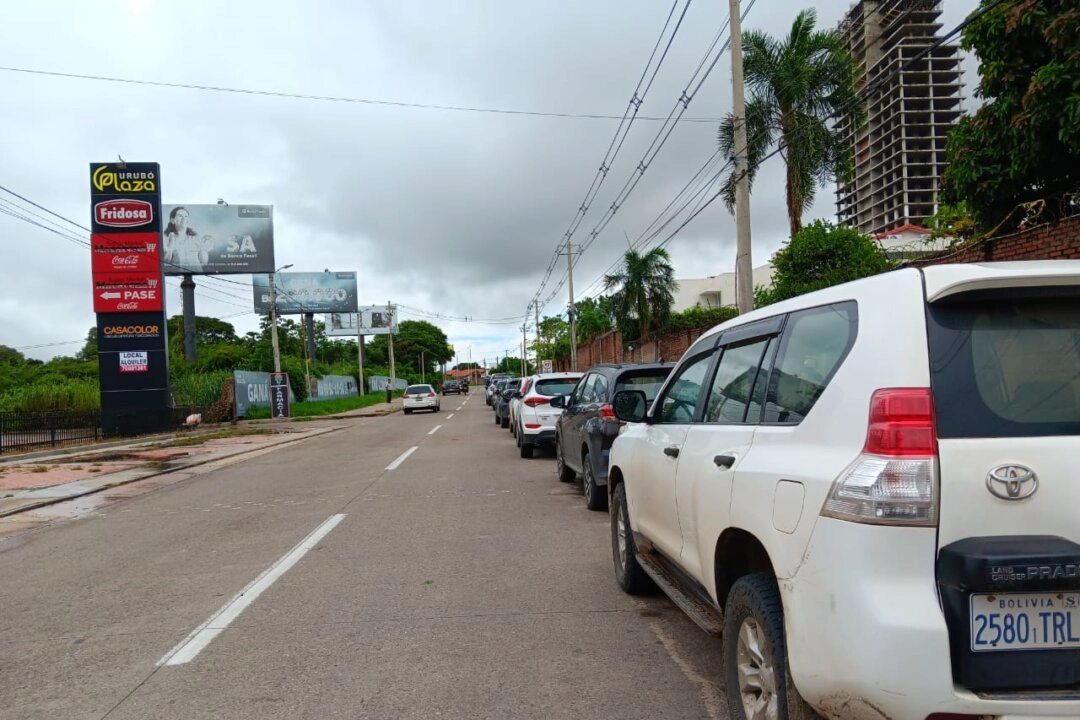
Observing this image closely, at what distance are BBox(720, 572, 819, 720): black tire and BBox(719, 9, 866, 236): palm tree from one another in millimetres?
20268

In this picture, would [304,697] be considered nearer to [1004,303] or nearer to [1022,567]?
[1022,567]

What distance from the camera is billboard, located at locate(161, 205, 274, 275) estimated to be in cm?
4944

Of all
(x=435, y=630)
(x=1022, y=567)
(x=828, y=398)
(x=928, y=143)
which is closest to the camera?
(x=1022, y=567)

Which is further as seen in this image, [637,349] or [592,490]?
[637,349]

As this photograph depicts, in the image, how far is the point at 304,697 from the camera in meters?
4.22

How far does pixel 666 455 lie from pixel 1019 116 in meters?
8.46

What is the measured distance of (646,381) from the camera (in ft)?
A: 31.8

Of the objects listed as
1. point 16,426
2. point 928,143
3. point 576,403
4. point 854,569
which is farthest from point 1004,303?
point 928,143

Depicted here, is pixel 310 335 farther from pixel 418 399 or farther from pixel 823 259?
pixel 823 259

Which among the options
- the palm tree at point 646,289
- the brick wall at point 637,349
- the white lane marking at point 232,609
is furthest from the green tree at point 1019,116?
the palm tree at point 646,289

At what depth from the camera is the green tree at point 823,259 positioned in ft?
54.4

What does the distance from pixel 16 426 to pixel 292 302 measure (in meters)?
43.7

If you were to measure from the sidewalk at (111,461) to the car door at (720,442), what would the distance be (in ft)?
36.7

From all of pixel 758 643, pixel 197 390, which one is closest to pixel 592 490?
pixel 758 643
